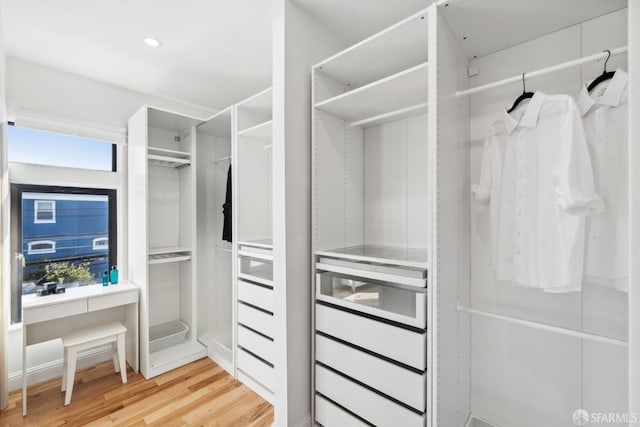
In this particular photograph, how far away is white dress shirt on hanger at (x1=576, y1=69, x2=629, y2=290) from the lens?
1.20 metres

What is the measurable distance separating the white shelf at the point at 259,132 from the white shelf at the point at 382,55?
0.66m

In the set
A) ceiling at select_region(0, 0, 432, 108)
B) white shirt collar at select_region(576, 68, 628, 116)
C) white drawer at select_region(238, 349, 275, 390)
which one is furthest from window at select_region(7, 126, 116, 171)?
white shirt collar at select_region(576, 68, 628, 116)

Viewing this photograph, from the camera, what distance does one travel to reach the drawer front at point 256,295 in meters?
2.10

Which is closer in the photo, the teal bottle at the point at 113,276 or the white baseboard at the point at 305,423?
the white baseboard at the point at 305,423

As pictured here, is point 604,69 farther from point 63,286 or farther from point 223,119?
point 63,286

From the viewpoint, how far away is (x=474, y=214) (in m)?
1.77

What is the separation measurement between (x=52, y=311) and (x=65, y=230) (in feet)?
2.70

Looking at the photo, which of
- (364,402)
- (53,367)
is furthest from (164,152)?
(364,402)

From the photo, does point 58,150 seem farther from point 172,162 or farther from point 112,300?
point 112,300

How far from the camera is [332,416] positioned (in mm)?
1677

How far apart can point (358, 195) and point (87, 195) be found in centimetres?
259

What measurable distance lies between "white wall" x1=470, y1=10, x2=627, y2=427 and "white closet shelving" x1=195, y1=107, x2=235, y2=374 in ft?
8.22

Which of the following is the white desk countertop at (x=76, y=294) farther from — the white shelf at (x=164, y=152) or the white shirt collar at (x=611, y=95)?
the white shirt collar at (x=611, y=95)

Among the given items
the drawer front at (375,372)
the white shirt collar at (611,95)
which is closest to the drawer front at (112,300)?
the drawer front at (375,372)
